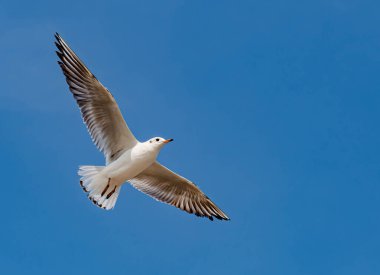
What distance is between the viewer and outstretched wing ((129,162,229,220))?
20.6m

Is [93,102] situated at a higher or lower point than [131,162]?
higher

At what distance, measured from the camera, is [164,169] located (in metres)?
20.3

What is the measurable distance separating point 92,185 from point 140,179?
1579 mm

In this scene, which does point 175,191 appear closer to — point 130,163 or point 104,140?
point 130,163

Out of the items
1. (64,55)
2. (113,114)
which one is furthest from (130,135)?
(64,55)

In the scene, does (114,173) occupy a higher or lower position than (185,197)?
lower

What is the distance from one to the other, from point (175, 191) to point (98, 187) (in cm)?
211

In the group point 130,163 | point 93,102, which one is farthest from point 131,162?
point 93,102

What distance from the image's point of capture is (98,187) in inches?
768

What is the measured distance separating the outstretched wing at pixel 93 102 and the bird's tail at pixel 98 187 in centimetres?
57

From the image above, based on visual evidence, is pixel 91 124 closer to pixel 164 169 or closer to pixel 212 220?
pixel 164 169

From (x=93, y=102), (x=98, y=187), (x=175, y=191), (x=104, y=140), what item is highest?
(x=175, y=191)

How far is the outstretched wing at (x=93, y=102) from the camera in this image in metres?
19.2

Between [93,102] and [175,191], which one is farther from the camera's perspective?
[175,191]
